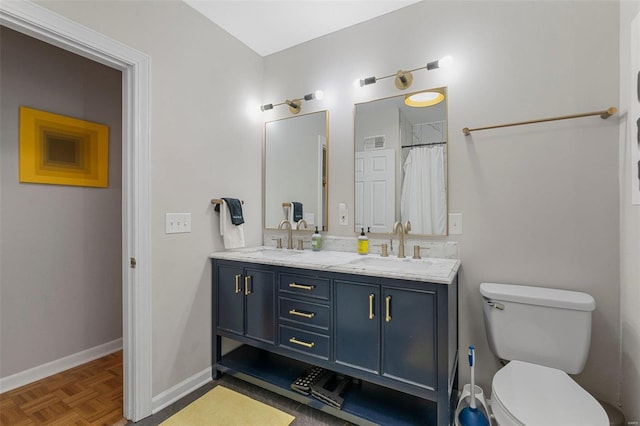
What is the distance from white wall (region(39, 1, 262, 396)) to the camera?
1709 mm

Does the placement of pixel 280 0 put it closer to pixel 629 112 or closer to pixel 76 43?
pixel 76 43

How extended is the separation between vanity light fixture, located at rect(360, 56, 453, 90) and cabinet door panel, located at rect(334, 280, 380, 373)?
4.60 ft

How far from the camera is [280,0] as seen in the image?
1.93 meters

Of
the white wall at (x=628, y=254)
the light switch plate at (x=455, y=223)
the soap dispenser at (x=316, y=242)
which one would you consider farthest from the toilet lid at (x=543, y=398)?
the soap dispenser at (x=316, y=242)

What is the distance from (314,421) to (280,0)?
2653 millimetres

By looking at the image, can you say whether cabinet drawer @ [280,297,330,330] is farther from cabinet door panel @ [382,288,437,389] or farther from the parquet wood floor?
the parquet wood floor

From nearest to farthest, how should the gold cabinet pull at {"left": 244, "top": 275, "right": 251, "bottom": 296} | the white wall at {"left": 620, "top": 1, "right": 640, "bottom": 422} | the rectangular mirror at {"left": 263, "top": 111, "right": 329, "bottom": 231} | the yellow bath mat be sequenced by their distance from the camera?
the white wall at {"left": 620, "top": 1, "right": 640, "bottom": 422}
the yellow bath mat
the gold cabinet pull at {"left": 244, "top": 275, "right": 251, "bottom": 296}
the rectangular mirror at {"left": 263, "top": 111, "right": 329, "bottom": 231}

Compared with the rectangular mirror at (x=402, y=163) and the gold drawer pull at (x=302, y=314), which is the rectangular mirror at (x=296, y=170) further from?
the gold drawer pull at (x=302, y=314)

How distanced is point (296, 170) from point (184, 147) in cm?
88

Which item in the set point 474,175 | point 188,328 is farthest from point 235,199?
point 474,175

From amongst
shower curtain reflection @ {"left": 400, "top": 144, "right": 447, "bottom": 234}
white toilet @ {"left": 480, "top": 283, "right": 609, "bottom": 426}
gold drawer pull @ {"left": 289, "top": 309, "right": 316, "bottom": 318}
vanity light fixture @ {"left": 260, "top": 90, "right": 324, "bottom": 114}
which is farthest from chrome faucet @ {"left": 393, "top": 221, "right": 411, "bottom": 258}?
vanity light fixture @ {"left": 260, "top": 90, "right": 324, "bottom": 114}

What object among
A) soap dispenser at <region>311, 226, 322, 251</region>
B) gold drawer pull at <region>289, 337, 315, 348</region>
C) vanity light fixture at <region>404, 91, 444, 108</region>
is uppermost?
vanity light fixture at <region>404, 91, 444, 108</region>

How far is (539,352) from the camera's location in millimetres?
1430

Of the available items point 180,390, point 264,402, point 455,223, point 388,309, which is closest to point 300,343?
point 264,402
